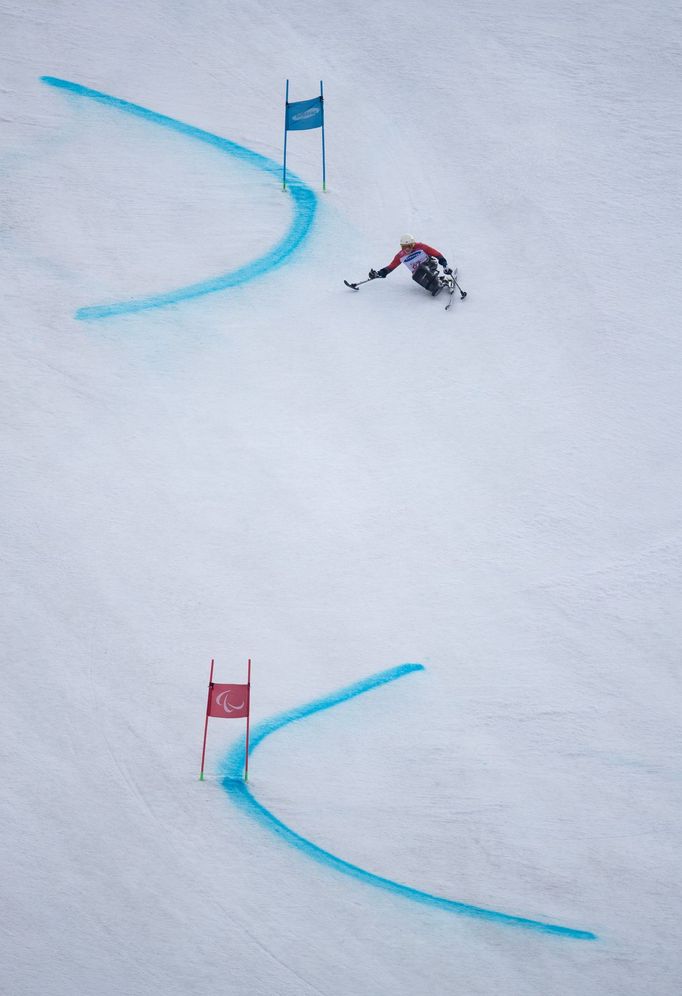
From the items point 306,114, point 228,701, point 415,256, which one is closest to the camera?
point 228,701

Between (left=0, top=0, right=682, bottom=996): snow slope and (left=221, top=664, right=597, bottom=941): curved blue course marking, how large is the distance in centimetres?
4

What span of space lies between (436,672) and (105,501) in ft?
12.2

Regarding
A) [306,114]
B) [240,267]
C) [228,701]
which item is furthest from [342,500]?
[306,114]

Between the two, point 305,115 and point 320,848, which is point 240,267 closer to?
point 305,115

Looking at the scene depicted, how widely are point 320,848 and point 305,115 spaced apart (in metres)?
8.33

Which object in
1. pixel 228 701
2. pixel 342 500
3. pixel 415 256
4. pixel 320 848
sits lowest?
pixel 320 848

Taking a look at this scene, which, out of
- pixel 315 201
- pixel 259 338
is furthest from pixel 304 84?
pixel 259 338

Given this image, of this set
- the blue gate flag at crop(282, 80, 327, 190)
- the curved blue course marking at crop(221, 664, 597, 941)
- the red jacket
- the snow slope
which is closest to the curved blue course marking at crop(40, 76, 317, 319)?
the snow slope

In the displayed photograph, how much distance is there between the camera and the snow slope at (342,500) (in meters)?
7.09

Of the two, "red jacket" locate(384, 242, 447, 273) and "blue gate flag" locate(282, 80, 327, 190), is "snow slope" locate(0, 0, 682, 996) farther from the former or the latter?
"blue gate flag" locate(282, 80, 327, 190)

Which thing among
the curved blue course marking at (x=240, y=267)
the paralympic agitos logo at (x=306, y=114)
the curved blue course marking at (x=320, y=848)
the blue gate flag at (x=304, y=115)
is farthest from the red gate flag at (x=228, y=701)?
the paralympic agitos logo at (x=306, y=114)

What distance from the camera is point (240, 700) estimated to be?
720 cm

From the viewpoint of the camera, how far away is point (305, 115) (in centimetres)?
1062

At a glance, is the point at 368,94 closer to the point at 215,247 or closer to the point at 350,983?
the point at 215,247
